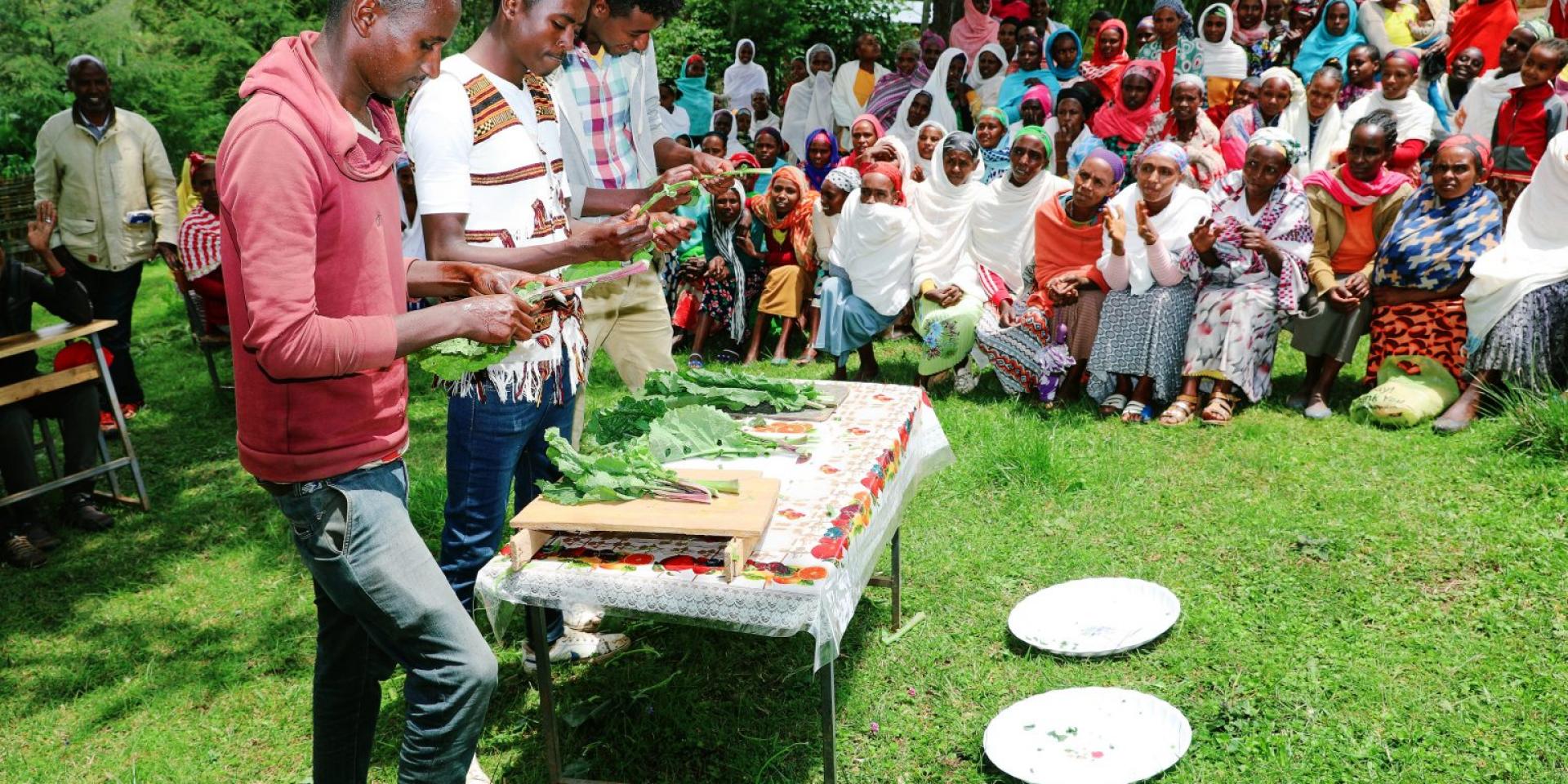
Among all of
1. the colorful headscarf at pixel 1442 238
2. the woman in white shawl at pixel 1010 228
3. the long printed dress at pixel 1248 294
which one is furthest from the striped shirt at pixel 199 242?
the colorful headscarf at pixel 1442 238

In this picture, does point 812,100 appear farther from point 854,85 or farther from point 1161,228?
point 1161,228

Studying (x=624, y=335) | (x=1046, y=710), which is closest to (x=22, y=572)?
(x=624, y=335)

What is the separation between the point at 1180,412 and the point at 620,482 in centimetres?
422

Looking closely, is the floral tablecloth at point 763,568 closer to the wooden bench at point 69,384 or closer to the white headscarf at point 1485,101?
the wooden bench at point 69,384

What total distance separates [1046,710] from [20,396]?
4968 mm

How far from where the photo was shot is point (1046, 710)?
3244mm

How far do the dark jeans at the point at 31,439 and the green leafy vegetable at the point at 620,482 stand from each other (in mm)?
3908

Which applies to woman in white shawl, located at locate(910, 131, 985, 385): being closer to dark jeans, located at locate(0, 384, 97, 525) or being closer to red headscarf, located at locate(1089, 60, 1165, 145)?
red headscarf, located at locate(1089, 60, 1165, 145)

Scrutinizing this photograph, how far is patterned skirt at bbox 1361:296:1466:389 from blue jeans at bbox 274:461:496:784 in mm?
5313

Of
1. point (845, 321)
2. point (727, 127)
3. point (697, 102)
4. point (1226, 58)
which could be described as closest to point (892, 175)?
point (845, 321)

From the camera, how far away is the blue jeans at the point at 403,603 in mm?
2086

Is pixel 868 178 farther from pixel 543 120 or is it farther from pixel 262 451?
A: pixel 262 451

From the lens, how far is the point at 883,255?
279 inches

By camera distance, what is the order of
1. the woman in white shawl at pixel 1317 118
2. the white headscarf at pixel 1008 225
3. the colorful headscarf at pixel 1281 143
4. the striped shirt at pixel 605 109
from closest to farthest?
the striped shirt at pixel 605 109
the colorful headscarf at pixel 1281 143
the white headscarf at pixel 1008 225
the woman in white shawl at pixel 1317 118
